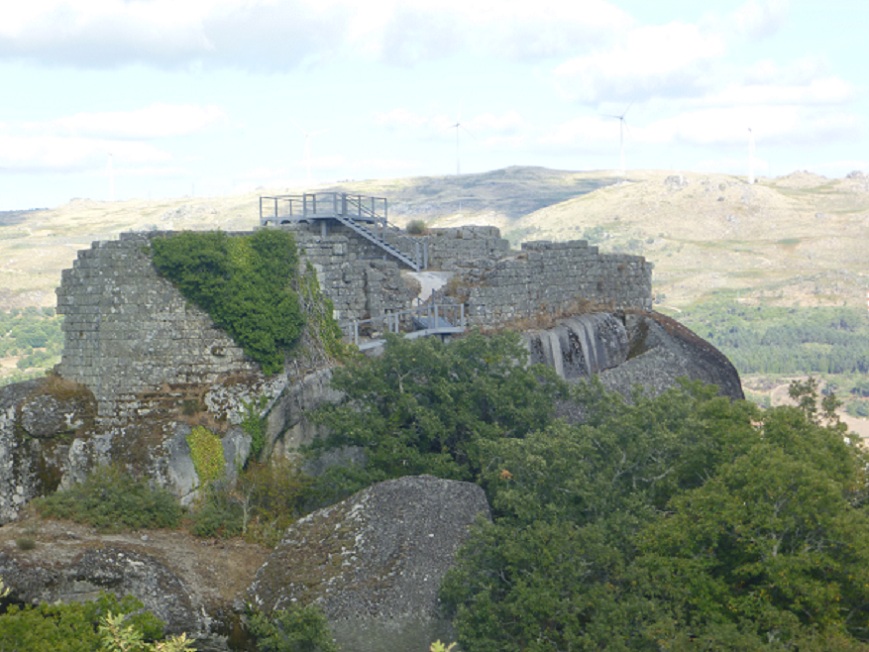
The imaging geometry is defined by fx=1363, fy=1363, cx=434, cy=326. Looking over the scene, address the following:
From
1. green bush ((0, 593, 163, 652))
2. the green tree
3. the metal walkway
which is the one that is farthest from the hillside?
green bush ((0, 593, 163, 652))

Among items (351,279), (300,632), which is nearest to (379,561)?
(300,632)

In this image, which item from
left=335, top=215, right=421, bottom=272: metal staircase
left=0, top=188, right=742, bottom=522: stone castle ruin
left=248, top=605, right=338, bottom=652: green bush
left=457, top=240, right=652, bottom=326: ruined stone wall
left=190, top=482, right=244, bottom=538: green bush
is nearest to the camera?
left=248, top=605, right=338, bottom=652: green bush

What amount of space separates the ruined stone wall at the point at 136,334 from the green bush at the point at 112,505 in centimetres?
169

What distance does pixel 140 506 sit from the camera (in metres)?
22.5

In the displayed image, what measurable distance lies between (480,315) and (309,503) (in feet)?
28.3

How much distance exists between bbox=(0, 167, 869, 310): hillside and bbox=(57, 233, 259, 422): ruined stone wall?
9429 cm

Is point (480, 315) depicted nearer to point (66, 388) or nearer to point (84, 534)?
point (66, 388)

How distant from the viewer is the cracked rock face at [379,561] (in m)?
18.5

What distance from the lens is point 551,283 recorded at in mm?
33688

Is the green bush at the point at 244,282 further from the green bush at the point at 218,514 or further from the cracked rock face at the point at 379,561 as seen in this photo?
the cracked rock face at the point at 379,561

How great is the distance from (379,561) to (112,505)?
5365 millimetres

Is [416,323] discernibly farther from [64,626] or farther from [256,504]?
[64,626]

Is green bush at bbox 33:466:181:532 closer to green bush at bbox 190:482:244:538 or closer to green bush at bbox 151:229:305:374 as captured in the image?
green bush at bbox 190:482:244:538

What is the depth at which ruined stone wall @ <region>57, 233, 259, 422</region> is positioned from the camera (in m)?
24.2
